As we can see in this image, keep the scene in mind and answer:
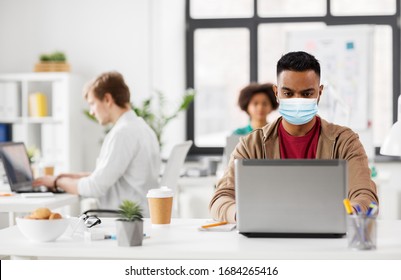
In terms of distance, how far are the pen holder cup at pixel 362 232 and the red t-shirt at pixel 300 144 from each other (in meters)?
0.59

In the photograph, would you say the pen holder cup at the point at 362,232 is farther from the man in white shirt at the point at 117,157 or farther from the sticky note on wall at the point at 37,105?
the sticky note on wall at the point at 37,105

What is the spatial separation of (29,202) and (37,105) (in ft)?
10.0

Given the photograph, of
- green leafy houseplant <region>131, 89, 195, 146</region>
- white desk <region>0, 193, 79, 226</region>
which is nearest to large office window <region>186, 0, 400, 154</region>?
green leafy houseplant <region>131, 89, 195, 146</region>

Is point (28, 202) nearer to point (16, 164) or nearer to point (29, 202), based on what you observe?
point (29, 202)

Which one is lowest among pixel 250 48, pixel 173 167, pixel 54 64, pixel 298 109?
pixel 173 167

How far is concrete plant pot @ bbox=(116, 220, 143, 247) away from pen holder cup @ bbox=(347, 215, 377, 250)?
0.59 meters

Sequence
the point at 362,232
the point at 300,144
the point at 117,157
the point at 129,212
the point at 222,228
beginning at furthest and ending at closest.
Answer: the point at 117,157 < the point at 300,144 < the point at 222,228 < the point at 129,212 < the point at 362,232

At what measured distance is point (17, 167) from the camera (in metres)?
3.95

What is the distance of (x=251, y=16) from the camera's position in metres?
6.75

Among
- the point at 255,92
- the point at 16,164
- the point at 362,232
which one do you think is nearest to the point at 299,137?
the point at 362,232

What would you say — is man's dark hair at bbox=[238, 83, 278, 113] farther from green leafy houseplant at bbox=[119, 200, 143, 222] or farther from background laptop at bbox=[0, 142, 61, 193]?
green leafy houseplant at bbox=[119, 200, 143, 222]

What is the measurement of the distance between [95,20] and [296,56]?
4.41 meters

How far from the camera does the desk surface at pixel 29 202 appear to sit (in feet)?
11.5

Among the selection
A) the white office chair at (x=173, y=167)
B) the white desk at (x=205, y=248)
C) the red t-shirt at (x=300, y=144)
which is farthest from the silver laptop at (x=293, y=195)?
the white office chair at (x=173, y=167)
